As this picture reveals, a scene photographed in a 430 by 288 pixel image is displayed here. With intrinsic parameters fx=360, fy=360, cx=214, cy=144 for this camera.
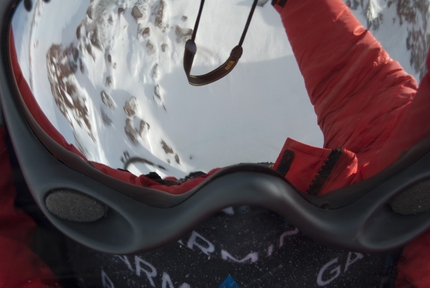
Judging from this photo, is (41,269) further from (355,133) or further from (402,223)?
(355,133)

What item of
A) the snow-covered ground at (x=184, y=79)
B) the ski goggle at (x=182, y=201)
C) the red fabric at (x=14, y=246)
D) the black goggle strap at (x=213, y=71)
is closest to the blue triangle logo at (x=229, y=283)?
the ski goggle at (x=182, y=201)

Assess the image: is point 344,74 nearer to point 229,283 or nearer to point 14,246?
point 229,283

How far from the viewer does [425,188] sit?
1.10 feet

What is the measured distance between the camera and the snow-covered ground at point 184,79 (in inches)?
28.2

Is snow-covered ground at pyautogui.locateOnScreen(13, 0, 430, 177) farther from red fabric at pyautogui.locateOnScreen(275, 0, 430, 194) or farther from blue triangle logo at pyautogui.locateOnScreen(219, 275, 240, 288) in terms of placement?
blue triangle logo at pyautogui.locateOnScreen(219, 275, 240, 288)

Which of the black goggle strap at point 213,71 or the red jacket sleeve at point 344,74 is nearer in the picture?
the red jacket sleeve at point 344,74

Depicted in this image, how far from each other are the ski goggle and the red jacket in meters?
0.03

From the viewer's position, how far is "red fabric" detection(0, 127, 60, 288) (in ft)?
1.25

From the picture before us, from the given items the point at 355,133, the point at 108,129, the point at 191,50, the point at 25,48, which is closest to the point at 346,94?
the point at 355,133

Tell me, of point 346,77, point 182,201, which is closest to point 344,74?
point 346,77

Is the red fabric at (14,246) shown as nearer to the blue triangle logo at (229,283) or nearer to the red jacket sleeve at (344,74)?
the blue triangle logo at (229,283)

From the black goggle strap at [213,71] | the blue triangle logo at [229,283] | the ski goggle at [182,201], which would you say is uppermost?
the black goggle strap at [213,71]

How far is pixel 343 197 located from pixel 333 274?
0.09 meters

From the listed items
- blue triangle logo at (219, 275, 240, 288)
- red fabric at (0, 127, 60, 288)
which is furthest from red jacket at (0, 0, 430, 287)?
blue triangle logo at (219, 275, 240, 288)
